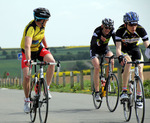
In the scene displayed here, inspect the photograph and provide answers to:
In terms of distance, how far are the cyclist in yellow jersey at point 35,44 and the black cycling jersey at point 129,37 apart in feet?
4.76

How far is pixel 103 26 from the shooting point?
960 cm

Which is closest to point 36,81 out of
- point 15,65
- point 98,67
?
point 98,67

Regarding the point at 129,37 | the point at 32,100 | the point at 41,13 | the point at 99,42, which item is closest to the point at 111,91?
the point at 99,42

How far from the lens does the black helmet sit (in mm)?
7684

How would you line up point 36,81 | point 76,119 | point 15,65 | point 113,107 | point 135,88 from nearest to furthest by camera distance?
1. point 135,88
2. point 36,81
3. point 76,119
4. point 113,107
5. point 15,65

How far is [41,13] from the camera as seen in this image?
303 inches

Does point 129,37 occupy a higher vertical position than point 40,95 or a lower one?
higher

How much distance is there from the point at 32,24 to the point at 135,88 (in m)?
2.43

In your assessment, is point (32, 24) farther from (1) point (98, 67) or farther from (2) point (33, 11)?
(1) point (98, 67)

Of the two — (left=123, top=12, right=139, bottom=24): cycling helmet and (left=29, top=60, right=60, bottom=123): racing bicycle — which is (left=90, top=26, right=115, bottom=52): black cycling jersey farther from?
(left=29, top=60, right=60, bottom=123): racing bicycle

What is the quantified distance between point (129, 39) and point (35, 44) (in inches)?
75.3

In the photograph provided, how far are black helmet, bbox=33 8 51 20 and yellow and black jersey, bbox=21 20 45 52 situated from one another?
22cm

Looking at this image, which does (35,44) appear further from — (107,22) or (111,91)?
(111,91)

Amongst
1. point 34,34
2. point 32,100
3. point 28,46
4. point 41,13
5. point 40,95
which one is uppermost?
point 41,13
